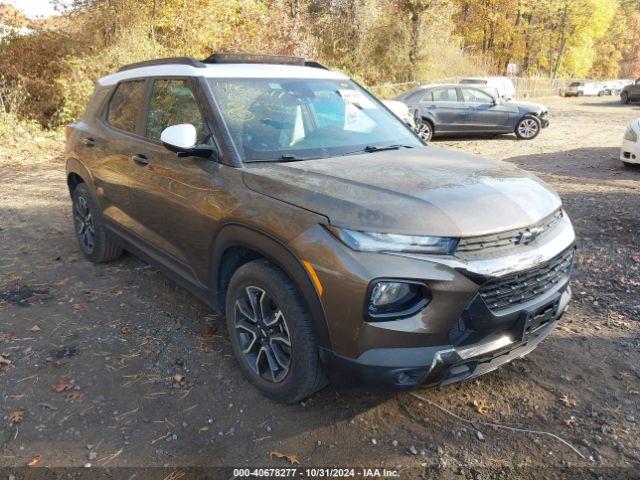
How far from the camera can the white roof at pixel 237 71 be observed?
3.39 meters

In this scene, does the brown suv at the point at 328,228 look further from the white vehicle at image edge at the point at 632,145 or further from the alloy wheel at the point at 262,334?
the white vehicle at image edge at the point at 632,145

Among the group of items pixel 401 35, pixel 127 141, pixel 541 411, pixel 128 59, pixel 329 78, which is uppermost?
pixel 401 35

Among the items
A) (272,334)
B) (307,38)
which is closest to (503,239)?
(272,334)

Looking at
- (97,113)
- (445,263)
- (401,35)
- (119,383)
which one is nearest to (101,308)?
(119,383)

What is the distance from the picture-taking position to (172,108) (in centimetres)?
360

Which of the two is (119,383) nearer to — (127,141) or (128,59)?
(127,141)

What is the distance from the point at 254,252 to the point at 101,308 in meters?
2.00

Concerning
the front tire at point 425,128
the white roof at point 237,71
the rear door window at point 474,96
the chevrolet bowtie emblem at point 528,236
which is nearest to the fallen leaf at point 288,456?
the chevrolet bowtie emblem at point 528,236

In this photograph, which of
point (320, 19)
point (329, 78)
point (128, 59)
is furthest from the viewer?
point (320, 19)

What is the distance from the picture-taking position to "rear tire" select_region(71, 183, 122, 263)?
15.7ft

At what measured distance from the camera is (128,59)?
12.8 metres

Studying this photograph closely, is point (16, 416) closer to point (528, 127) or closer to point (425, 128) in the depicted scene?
point (425, 128)

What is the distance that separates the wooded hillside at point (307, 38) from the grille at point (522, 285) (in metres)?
12.5

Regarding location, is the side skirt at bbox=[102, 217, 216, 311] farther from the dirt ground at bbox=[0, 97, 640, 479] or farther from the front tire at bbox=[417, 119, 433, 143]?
the front tire at bbox=[417, 119, 433, 143]
